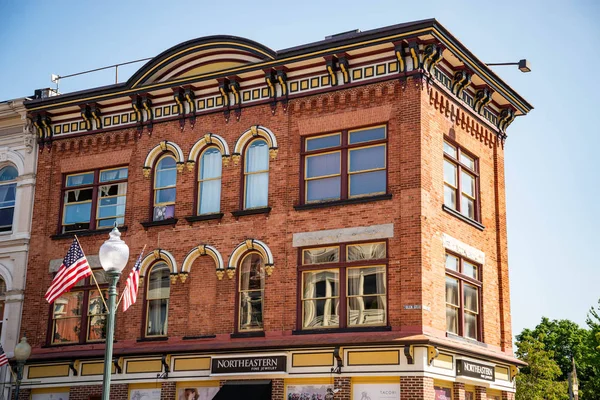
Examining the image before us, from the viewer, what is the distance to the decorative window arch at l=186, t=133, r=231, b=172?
2728 cm

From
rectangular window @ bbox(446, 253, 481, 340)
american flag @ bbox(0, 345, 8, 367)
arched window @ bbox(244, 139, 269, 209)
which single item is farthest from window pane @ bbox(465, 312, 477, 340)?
american flag @ bbox(0, 345, 8, 367)

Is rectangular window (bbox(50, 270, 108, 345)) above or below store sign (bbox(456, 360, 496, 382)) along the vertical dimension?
above

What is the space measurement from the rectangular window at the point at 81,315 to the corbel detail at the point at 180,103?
5592mm

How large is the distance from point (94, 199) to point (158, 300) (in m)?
4.52

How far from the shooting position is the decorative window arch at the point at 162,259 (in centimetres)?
2711

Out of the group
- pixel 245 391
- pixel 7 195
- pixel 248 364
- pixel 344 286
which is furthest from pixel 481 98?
pixel 7 195

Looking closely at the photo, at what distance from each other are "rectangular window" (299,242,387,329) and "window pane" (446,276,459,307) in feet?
7.53

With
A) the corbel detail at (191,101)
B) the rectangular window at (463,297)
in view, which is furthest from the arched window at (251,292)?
the rectangular window at (463,297)

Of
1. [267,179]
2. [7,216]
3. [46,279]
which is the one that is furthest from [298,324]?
[7,216]

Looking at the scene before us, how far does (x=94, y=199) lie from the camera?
29578 millimetres

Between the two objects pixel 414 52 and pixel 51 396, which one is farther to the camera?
pixel 51 396

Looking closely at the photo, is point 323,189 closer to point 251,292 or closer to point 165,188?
point 251,292

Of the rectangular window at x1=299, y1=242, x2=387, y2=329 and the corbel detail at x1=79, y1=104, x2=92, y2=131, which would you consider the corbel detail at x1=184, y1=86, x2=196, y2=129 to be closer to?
the corbel detail at x1=79, y1=104, x2=92, y2=131

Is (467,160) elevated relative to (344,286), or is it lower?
elevated
